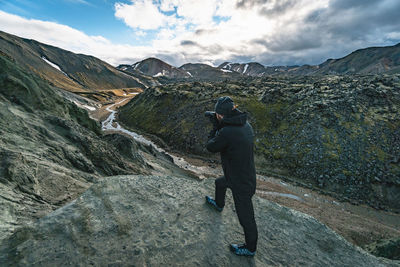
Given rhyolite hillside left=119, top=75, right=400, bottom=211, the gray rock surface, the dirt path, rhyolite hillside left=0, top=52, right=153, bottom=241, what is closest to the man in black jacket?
the gray rock surface

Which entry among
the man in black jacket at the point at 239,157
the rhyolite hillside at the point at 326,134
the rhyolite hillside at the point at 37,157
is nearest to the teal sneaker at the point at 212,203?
the man in black jacket at the point at 239,157

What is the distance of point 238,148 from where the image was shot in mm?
6531

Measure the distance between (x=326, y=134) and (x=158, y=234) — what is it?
5072cm

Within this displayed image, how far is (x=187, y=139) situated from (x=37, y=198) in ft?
163

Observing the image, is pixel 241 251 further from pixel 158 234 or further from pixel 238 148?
pixel 238 148

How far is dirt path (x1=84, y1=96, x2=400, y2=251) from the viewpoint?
79.4ft

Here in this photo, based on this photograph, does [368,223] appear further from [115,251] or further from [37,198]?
[37,198]

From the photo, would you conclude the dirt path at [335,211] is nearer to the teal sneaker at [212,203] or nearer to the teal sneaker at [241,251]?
the teal sneaker at [212,203]

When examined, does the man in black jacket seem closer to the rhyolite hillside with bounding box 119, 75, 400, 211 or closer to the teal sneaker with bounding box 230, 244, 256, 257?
the teal sneaker with bounding box 230, 244, 256, 257

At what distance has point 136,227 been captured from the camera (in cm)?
728

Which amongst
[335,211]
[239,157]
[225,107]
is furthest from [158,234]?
[335,211]

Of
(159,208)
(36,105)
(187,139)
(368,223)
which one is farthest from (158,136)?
(159,208)

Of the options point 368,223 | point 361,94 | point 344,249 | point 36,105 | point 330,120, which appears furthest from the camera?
point 361,94

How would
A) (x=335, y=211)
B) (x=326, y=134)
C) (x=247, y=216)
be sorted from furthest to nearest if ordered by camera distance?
(x=326, y=134) < (x=335, y=211) < (x=247, y=216)
